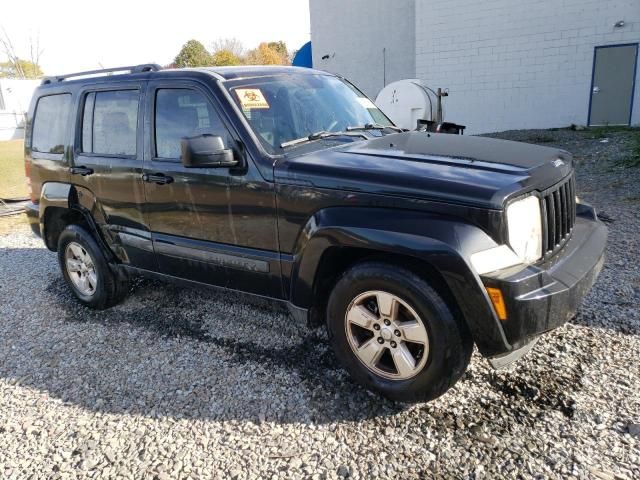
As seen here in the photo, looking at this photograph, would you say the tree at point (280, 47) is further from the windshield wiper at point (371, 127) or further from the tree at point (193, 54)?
the windshield wiper at point (371, 127)

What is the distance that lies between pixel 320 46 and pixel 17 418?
822 inches

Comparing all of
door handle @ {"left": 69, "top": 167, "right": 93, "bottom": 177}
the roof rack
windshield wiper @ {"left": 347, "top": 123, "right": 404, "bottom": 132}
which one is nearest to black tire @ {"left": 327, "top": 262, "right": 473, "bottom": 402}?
windshield wiper @ {"left": 347, "top": 123, "right": 404, "bottom": 132}

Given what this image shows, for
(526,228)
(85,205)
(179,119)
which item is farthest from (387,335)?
(85,205)

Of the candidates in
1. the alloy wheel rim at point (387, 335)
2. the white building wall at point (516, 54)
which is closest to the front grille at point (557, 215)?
the alloy wheel rim at point (387, 335)

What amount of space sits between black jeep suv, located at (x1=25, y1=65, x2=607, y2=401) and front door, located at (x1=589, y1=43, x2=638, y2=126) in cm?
1325

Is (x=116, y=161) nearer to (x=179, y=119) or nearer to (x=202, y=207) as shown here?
(x=179, y=119)

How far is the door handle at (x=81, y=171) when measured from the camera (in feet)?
13.3

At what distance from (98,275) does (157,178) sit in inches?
52.2

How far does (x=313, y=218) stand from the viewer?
9.26 feet

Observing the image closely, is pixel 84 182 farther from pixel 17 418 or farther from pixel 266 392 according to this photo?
pixel 266 392

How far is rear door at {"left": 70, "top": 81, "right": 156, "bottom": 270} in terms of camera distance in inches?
147

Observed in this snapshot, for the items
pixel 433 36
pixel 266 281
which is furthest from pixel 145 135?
pixel 433 36

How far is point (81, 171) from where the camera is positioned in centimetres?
413

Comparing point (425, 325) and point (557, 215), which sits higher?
point (557, 215)
